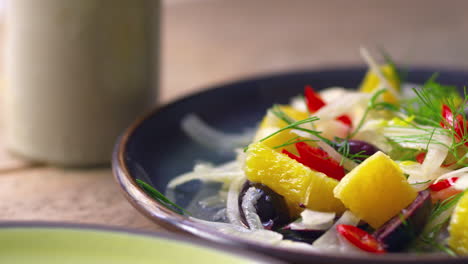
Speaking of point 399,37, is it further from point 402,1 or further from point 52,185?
point 52,185

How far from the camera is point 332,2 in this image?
4.36 meters

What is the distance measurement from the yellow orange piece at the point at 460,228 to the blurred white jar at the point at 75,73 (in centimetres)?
135

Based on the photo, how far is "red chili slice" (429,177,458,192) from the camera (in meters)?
1.50

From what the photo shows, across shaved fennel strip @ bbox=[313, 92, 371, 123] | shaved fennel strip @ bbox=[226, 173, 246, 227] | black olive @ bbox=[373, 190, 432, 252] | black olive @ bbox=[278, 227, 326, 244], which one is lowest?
shaved fennel strip @ bbox=[226, 173, 246, 227]

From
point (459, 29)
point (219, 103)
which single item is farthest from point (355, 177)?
point (459, 29)

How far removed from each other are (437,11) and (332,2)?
682 mm

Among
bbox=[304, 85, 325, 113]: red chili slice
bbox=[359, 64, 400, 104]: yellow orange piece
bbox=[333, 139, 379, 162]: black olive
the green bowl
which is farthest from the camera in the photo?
bbox=[359, 64, 400, 104]: yellow orange piece

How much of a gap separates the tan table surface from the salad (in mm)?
1036

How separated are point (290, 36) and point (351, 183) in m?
2.53

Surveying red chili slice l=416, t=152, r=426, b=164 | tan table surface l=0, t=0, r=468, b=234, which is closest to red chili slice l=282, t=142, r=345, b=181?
red chili slice l=416, t=152, r=426, b=164

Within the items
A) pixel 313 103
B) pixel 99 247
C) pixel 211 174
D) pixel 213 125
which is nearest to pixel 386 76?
pixel 313 103

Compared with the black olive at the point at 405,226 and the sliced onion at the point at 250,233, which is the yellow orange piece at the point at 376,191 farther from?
the sliced onion at the point at 250,233

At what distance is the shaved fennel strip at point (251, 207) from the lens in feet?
5.04

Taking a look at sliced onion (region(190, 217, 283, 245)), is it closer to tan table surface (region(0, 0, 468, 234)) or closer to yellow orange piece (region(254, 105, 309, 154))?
yellow orange piece (region(254, 105, 309, 154))
